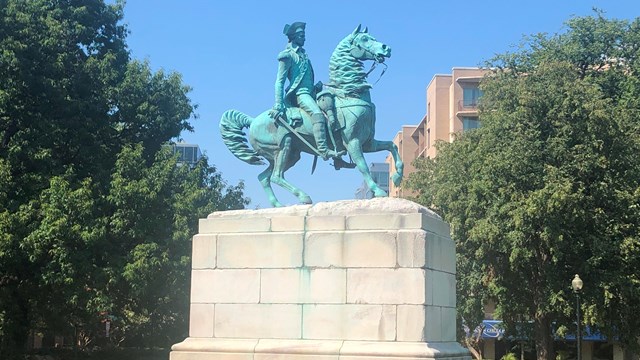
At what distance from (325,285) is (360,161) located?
2473 millimetres

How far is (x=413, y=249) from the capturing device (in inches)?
528

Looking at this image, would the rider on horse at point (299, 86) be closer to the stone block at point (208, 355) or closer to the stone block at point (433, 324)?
the stone block at point (433, 324)

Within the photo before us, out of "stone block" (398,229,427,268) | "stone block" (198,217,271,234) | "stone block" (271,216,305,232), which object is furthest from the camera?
"stone block" (198,217,271,234)

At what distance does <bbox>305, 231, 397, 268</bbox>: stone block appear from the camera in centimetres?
1356

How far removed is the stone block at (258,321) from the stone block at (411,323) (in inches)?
69.1

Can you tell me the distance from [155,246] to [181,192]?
13.5 ft

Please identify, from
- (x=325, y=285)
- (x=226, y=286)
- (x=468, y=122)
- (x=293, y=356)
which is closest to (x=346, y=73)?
(x=325, y=285)

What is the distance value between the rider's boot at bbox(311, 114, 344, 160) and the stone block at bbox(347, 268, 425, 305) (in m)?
2.44

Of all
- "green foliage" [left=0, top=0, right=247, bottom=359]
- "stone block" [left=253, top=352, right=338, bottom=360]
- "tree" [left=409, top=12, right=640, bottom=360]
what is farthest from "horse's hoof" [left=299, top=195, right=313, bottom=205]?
"tree" [left=409, top=12, right=640, bottom=360]

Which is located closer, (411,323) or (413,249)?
(411,323)

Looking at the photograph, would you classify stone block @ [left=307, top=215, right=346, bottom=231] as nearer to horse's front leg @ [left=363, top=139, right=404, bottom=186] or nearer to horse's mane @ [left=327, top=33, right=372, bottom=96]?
horse's front leg @ [left=363, top=139, right=404, bottom=186]

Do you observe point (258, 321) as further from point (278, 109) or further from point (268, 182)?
point (278, 109)

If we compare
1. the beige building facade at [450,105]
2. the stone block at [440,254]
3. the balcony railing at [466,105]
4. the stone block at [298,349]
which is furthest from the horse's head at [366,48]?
the balcony railing at [466,105]

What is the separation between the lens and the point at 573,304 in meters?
31.5
